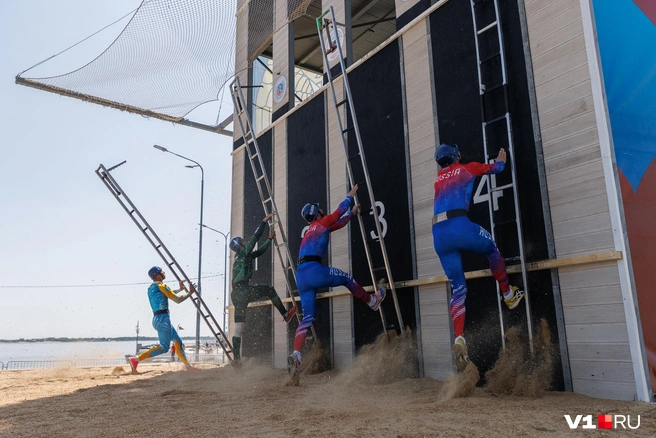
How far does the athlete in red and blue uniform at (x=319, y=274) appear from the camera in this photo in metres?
7.03

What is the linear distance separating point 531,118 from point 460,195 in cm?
122

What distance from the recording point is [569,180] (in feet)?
17.0

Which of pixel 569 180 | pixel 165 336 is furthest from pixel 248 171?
pixel 569 180

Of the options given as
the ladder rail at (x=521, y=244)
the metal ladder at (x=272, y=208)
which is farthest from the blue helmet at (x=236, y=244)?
the ladder rail at (x=521, y=244)

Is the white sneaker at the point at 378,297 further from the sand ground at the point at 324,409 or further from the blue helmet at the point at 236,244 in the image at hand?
the blue helmet at the point at 236,244

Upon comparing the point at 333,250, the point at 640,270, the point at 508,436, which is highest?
the point at 333,250

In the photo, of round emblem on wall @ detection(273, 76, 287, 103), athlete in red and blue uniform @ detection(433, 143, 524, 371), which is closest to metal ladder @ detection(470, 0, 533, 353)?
athlete in red and blue uniform @ detection(433, 143, 524, 371)

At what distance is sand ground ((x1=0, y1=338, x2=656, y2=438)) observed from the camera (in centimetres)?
372

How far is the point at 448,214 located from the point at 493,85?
70.2 inches

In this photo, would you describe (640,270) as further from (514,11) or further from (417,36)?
(417,36)

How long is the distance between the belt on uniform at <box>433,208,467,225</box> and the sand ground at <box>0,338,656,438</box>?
1590mm

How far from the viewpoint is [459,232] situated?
5.31 metres

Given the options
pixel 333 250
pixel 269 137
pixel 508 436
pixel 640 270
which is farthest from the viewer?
pixel 269 137
